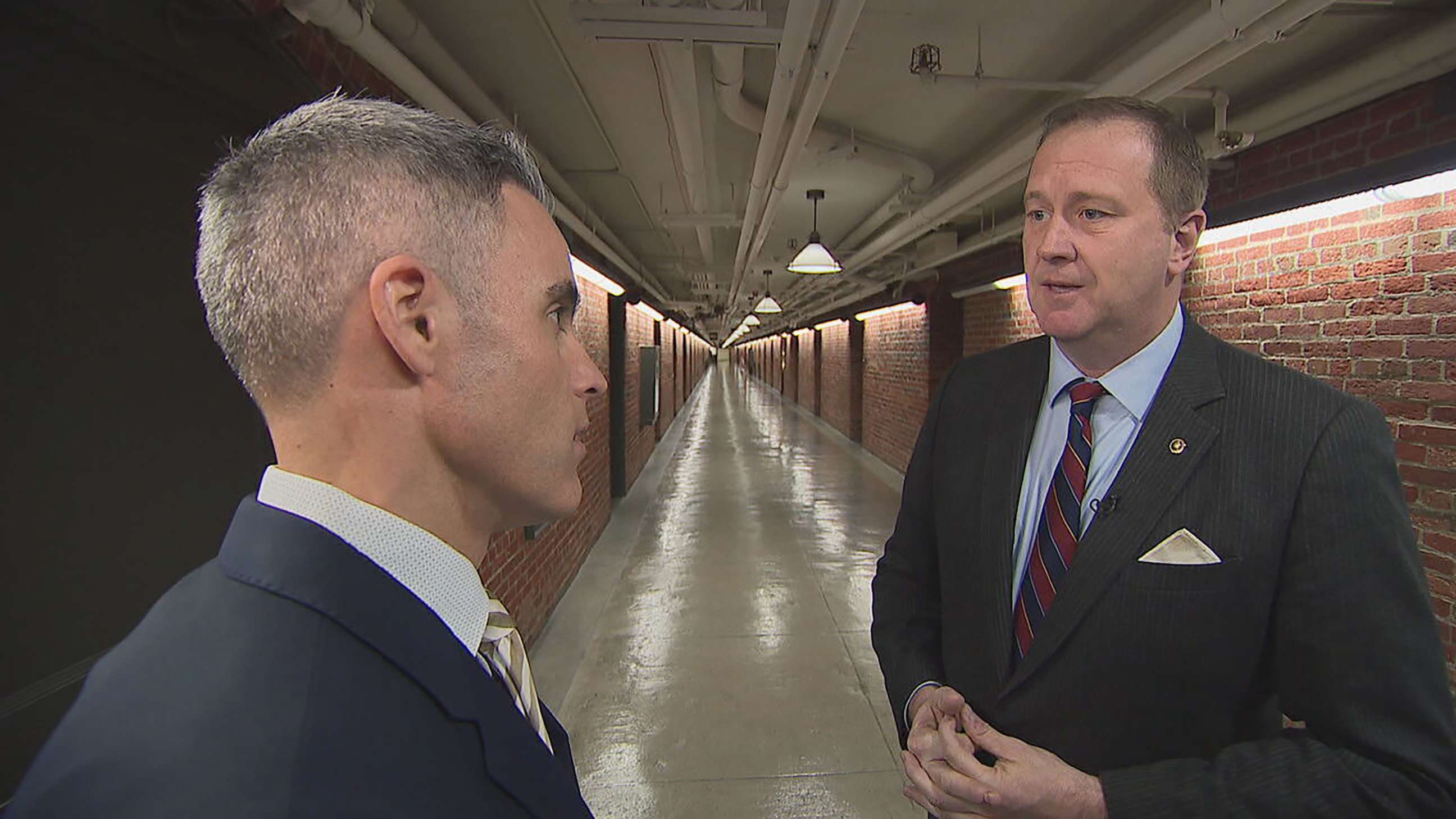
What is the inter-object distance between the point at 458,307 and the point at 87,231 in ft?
4.33

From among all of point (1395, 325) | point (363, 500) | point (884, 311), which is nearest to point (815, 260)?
point (1395, 325)

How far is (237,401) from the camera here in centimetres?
185

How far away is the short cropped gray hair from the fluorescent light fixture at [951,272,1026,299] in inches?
245

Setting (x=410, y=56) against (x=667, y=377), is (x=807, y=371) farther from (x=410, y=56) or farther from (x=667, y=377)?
(x=410, y=56)

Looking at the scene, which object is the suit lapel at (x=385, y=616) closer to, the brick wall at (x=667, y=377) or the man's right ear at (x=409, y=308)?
the man's right ear at (x=409, y=308)

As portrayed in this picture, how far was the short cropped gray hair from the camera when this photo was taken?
27.3 inches

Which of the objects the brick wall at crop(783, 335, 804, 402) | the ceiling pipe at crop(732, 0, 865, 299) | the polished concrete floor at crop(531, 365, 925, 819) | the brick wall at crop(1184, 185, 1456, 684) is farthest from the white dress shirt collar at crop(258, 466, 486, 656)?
the brick wall at crop(783, 335, 804, 402)

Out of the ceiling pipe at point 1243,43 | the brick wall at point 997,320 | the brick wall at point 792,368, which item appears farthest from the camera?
the brick wall at point 792,368

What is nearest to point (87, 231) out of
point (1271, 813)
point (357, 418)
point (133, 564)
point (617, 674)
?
point (133, 564)

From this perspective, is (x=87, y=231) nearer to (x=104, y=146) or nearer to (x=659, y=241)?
(x=104, y=146)

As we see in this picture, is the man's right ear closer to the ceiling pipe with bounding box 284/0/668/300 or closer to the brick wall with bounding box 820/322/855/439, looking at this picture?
the ceiling pipe with bounding box 284/0/668/300

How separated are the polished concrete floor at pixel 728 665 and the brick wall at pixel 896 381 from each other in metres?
1.63

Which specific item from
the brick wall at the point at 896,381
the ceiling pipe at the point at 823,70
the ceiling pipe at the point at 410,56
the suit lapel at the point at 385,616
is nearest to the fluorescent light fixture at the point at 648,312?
the brick wall at the point at 896,381

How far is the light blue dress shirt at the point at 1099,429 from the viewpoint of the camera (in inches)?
51.4
